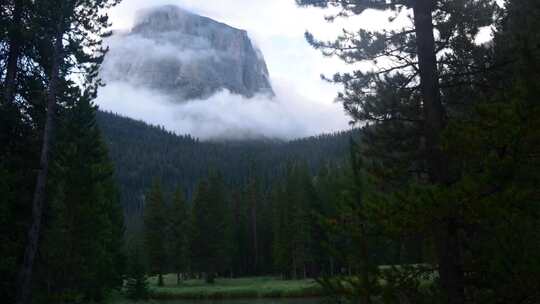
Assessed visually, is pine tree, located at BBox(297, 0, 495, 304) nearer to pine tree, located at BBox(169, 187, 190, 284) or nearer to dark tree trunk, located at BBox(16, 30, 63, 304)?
dark tree trunk, located at BBox(16, 30, 63, 304)

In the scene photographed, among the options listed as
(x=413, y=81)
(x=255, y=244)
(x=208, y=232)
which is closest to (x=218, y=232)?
(x=208, y=232)

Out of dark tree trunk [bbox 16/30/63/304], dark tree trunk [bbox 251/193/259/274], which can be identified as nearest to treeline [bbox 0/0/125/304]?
dark tree trunk [bbox 16/30/63/304]

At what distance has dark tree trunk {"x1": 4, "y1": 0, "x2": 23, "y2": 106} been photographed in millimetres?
18047

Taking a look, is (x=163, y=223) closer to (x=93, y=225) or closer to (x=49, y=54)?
(x=93, y=225)

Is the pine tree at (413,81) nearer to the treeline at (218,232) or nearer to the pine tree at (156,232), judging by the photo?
the treeline at (218,232)

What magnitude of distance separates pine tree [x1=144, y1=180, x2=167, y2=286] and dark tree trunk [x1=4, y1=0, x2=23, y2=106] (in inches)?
1861

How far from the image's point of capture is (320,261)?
6656 centimetres

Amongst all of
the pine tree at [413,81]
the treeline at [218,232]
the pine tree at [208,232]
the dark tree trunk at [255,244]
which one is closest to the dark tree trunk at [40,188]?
the pine tree at [413,81]

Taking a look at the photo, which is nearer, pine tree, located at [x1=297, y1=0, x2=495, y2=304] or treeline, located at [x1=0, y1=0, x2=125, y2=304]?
pine tree, located at [x1=297, y1=0, x2=495, y2=304]

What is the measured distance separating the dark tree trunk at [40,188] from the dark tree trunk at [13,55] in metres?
1.33

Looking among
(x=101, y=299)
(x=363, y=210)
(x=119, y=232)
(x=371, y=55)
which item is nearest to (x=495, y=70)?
(x=371, y=55)

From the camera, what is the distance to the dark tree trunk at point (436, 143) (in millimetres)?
8099

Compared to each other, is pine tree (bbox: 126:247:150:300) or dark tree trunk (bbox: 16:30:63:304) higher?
dark tree trunk (bbox: 16:30:63:304)

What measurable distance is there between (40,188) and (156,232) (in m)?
48.5
